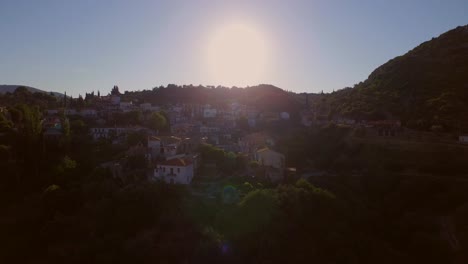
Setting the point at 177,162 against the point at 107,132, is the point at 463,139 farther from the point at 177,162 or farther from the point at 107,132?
the point at 107,132

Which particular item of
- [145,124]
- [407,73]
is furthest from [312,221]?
[407,73]

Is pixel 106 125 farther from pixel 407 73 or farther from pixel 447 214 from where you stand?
pixel 407 73

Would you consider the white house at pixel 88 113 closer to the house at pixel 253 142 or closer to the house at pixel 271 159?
the house at pixel 253 142

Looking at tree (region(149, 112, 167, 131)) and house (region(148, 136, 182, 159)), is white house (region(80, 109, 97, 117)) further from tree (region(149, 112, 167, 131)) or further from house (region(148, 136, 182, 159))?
house (region(148, 136, 182, 159))

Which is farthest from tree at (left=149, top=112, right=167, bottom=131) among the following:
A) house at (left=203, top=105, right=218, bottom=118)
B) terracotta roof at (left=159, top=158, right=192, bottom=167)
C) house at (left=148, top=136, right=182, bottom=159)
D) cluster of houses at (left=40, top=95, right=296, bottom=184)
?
house at (left=203, top=105, right=218, bottom=118)

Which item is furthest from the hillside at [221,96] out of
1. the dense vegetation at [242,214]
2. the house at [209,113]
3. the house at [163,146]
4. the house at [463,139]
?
the dense vegetation at [242,214]

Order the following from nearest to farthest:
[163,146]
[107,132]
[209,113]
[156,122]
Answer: [163,146], [107,132], [156,122], [209,113]

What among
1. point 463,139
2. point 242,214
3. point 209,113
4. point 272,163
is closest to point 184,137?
point 272,163
